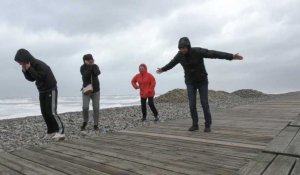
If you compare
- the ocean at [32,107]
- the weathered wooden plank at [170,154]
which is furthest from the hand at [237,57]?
the ocean at [32,107]

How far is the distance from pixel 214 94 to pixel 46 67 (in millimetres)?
18591

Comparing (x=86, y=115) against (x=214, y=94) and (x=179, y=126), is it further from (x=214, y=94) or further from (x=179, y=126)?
(x=214, y=94)

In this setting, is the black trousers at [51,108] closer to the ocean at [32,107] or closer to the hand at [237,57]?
the hand at [237,57]

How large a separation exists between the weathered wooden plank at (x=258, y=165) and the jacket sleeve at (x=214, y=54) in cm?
249

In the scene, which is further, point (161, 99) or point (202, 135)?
point (161, 99)

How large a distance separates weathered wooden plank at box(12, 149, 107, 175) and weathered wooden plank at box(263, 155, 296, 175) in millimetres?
2017

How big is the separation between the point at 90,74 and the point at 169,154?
12.1 feet

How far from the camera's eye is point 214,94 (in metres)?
24.1

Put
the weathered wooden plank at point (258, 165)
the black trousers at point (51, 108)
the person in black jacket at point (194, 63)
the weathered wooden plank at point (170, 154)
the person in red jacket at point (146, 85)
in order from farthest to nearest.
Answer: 1. the person in red jacket at point (146, 85)
2. the black trousers at point (51, 108)
3. the person in black jacket at point (194, 63)
4. the weathered wooden plank at point (170, 154)
5. the weathered wooden plank at point (258, 165)

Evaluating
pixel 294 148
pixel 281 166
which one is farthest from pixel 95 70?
pixel 281 166

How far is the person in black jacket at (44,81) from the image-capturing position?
21.7 feet

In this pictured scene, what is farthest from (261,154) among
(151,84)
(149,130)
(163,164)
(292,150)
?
(151,84)

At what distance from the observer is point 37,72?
6.66 metres

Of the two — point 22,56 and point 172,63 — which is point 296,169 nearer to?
point 172,63
